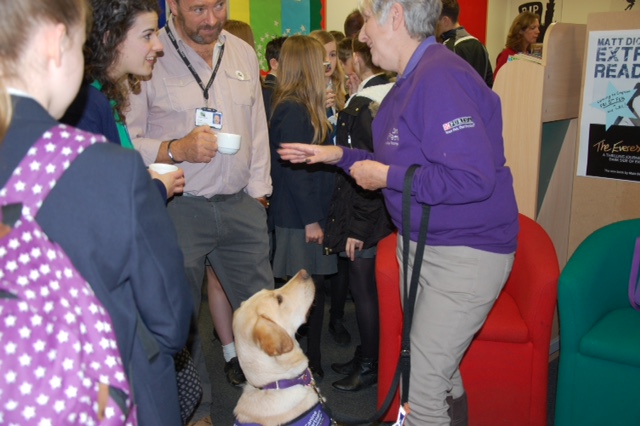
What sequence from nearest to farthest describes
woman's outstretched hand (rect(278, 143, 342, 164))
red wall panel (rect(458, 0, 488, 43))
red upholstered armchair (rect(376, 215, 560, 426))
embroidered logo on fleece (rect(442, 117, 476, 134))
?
embroidered logo on fleece (rect(442, 117, 476, 134)), woman's outstretched hand (rect(278, 143, 342, 164)), red upholstered armchair (rect(376, 215, 560, 426)), red wall panel (rect(458, 0, 488, 43))

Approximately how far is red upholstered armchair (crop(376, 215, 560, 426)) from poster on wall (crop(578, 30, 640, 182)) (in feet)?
2.50

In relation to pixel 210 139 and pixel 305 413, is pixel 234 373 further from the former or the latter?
pixel 210 139

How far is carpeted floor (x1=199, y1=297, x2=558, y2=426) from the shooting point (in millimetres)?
2873

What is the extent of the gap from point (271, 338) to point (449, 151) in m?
0.85

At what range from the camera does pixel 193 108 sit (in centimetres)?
247

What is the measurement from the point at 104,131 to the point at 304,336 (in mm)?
2130

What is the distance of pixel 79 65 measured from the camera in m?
1.05

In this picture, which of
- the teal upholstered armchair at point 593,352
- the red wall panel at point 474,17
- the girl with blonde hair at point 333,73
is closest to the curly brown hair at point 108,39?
the girl with blonde hair at point 333,73

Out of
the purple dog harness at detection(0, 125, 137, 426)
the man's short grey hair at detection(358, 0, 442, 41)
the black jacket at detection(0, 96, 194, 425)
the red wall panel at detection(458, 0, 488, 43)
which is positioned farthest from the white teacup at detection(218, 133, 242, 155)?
the red wall panel at detection(458, 0, 488, 43)

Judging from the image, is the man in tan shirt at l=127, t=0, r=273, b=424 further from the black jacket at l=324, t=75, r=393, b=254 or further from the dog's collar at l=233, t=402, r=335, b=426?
the dog's collar at l=233, t=402, r=335, b=426

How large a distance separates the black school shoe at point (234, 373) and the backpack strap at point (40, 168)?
7.64 ft

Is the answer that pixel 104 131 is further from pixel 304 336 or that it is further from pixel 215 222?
pixel 304 336

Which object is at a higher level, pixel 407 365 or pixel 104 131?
pixel 104 131

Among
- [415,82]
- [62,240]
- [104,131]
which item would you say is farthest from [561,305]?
[62,240]
